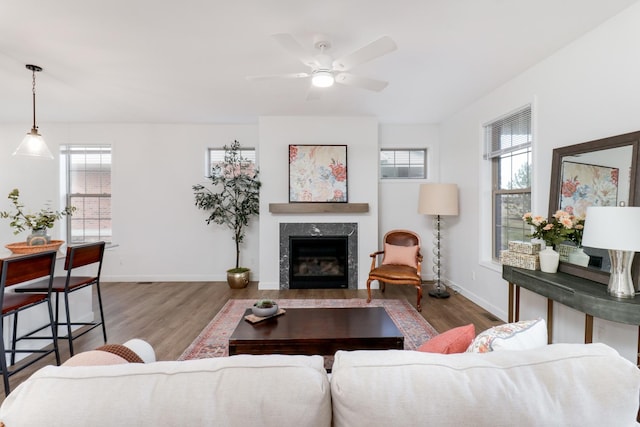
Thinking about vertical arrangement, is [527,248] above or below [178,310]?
above

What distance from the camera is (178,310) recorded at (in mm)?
3688

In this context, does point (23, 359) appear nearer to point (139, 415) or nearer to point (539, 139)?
point (139, 415)

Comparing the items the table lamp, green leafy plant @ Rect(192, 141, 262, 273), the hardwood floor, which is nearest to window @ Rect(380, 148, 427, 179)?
the hardwood floor

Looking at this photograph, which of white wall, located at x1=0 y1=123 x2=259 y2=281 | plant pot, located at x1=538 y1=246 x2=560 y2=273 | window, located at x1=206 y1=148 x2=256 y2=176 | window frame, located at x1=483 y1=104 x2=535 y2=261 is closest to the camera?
plant pot, located at x1=538 y1=246 x2=560 y2=273

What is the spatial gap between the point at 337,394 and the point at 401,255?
3.54 metres

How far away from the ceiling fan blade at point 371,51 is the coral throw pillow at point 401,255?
262 cm

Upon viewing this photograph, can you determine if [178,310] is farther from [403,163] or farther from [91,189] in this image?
[403,163]

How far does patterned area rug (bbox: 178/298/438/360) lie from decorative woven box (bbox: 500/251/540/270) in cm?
96

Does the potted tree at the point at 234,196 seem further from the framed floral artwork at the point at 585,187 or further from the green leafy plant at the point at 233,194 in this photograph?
the framed floral artwork at the point at 585,187

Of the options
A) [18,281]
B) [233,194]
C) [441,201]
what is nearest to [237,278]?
[233,194]

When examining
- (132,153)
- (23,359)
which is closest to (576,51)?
(23,359)

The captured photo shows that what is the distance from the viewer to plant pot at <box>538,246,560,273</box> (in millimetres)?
2432

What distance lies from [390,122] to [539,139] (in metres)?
2.43

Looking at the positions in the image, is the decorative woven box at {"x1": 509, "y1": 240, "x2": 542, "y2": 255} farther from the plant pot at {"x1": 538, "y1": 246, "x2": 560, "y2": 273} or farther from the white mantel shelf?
the white mantel shelf
